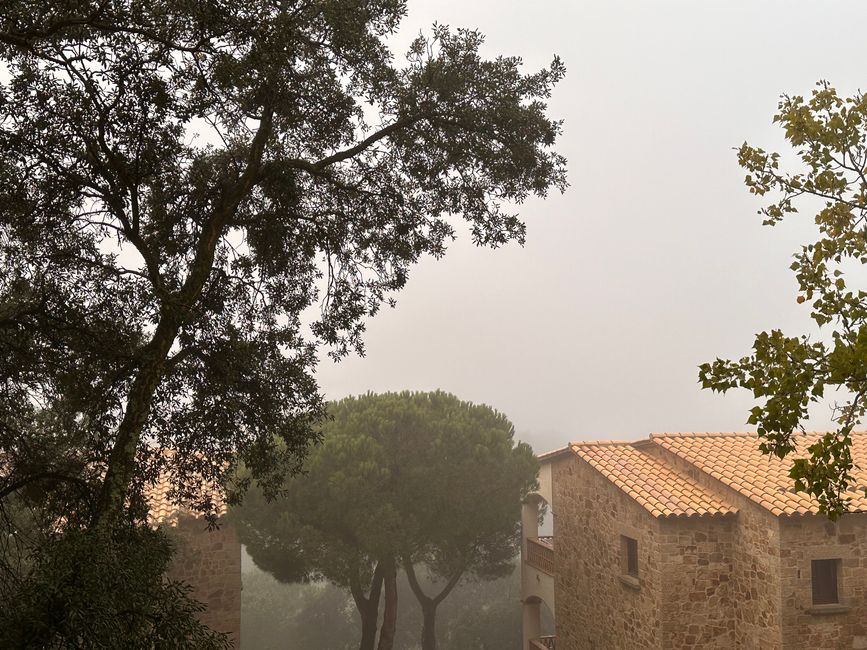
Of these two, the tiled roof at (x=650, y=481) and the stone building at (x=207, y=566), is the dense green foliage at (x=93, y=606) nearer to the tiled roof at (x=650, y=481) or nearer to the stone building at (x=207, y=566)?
the tiled roof at (x=650, y=481)

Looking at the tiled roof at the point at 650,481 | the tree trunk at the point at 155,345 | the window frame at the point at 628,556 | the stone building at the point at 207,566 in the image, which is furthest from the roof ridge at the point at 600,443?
the tree trunk at the point at 155,345

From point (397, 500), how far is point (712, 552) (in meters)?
11.0

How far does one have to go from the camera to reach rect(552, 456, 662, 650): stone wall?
55.3 ft

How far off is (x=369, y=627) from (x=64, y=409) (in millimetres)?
17710

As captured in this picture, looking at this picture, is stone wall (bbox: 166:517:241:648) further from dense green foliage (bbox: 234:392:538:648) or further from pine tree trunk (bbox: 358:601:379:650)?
pine tree trunk (bbox: 358:601:379:650)

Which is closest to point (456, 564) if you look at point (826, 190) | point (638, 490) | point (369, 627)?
point (369, 627)

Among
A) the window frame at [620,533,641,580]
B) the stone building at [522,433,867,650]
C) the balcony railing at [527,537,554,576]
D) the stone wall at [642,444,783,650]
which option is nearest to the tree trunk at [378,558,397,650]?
the balcony railing at [527,537,554,576]

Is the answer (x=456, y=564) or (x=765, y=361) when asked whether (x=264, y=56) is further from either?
(x=456, y=564)

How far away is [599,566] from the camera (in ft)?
63.6

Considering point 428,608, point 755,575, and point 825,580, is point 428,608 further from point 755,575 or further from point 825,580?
point 825,580

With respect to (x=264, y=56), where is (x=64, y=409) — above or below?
below

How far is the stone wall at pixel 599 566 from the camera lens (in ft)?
55.3

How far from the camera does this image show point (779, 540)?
49.5 ft

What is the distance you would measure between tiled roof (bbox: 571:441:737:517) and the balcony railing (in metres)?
4.79
